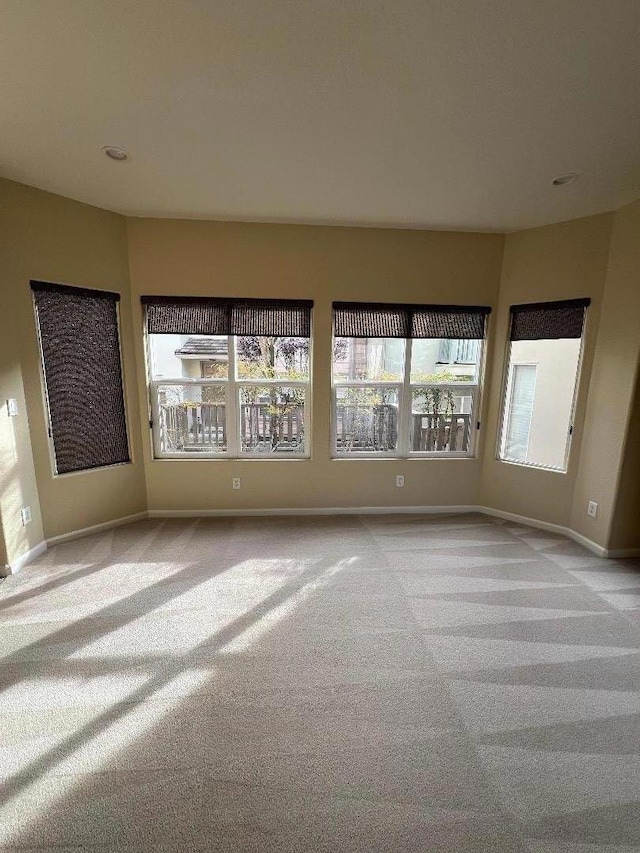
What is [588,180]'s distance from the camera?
8.43 feet

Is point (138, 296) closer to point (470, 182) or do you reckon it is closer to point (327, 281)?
point (327, 281)

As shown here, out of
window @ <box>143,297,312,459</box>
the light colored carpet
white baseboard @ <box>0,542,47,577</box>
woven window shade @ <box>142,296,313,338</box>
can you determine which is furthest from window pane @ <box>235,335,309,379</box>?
white baseboard @ <box>0,542,47,577</box>

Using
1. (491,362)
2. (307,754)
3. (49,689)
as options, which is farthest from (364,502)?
(49,689)

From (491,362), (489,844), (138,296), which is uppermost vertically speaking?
(138,296)

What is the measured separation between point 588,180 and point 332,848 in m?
3.73

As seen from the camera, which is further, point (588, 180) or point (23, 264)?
point (23, 264)

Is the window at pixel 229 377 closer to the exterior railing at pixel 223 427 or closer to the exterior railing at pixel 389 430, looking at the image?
A: the exterior railing at pixel 223 427

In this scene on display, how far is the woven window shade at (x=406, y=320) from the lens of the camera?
12.0ft

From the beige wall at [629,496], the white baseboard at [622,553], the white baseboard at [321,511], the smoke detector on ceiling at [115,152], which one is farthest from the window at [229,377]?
the white baseboard at [622,553]

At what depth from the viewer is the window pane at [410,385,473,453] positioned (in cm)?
396

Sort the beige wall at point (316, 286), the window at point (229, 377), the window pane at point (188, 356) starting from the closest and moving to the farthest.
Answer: the beige wall at point (316, 286)
the window at point (229, 377)
the window pane at point (188, 356)

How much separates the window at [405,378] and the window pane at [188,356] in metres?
1.12

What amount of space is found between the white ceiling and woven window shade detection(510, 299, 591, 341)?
2.60 feet

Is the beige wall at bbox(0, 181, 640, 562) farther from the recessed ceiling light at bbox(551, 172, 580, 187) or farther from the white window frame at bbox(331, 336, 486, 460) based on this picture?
the recessed ceiling light at bbox(551, 172, 580, 187)
